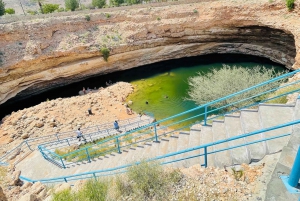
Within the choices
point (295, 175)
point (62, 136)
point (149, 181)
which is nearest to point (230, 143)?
point (149, 181)

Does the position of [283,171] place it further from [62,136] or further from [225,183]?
[62,136]

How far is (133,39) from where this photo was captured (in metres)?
24.0

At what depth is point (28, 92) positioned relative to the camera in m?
22.5

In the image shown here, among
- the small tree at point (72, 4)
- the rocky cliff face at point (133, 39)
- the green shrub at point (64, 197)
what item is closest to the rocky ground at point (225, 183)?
the green shrub at point (64, 197)

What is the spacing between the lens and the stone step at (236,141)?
16.7ft

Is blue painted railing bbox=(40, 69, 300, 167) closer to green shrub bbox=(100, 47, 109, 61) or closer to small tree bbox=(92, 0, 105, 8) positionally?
green shrub bbox=(100, 47, 109, 61)

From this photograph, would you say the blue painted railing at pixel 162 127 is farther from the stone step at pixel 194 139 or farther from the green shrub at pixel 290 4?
the green shrub at pixel 290 4

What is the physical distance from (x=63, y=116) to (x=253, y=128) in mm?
15922

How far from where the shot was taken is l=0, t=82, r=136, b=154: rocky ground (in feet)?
55.7

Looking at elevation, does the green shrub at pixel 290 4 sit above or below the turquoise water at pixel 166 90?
above

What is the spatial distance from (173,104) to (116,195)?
14.2 metres

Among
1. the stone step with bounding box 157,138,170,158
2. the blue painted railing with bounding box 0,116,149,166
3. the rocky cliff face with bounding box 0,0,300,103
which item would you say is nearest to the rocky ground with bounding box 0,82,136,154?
the blue painted railing with bounding box 0,116,149,166

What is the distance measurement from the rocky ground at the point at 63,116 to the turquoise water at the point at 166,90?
134cm

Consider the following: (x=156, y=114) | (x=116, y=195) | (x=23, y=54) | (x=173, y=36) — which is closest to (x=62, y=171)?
(x=116, y=195)
